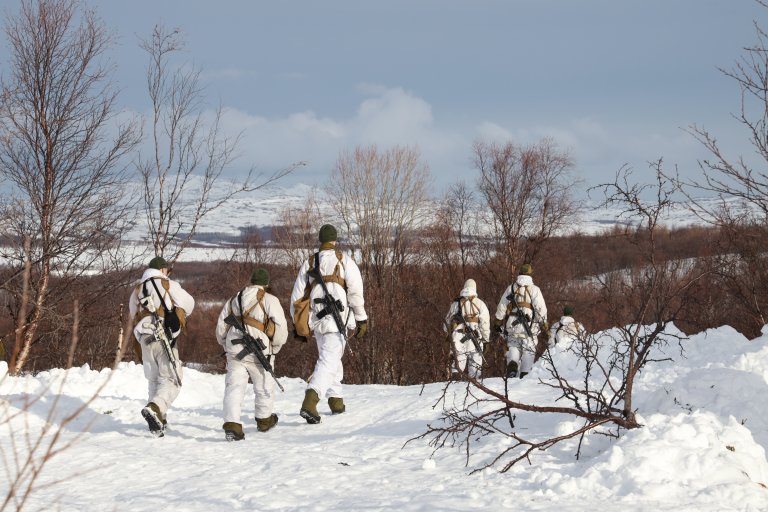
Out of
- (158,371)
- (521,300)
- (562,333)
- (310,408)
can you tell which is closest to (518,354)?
(521,300)

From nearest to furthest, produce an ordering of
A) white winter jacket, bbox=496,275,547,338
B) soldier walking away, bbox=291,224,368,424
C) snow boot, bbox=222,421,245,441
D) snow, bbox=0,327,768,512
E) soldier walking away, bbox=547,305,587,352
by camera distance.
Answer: snow, bbox=0,327,768,512 < snow boot, bbox=222,421,245,441 < soldier walking away, bbox=291,224,368,424 < soldier walking away, bbox=547,305,587,352 < white winter jacket, bbox=496,275,547,338

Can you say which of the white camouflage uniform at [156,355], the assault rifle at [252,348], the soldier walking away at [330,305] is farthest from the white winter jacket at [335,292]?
the white camouflage uniform at [156,355]

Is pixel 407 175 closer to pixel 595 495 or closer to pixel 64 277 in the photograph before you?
pixel 64 277

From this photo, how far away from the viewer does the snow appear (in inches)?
159

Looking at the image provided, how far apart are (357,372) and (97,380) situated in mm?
23945

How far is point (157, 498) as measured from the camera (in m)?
4.60

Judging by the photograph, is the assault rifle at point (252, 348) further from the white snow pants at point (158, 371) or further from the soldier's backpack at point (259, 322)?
the white snow pants at point (158, 371)

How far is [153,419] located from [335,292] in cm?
244

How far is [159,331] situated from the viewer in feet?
23.7

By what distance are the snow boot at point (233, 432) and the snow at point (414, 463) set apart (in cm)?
10

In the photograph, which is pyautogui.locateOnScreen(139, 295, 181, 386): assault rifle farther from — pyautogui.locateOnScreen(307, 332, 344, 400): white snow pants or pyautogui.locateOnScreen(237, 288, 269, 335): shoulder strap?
pyautogui.locateOnScreen(307, 332, 344, 400): white snow pants

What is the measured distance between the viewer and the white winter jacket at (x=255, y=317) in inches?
283

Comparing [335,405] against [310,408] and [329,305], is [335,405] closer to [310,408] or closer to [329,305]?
A: [310,408]

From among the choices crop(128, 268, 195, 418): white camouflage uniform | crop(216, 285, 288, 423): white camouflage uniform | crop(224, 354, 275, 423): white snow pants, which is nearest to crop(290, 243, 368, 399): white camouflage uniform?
crop(216, 285, 288, 423): white camouflage uniform
